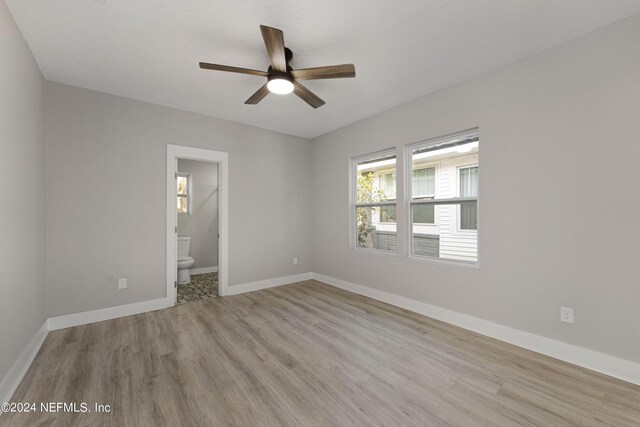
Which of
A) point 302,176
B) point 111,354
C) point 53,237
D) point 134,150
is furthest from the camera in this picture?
point 302,176

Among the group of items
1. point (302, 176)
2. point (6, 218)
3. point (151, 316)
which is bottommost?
point (151, 316)

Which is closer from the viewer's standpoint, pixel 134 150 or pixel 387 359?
pixel 387 359

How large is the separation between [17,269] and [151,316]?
1500 millimetres

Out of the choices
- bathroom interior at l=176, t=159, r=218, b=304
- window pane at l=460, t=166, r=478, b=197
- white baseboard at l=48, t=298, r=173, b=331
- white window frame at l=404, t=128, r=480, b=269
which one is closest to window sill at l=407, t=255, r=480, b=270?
white window frame at l=404, t=128, r=480, b=269

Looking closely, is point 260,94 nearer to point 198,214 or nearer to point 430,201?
point 430,201

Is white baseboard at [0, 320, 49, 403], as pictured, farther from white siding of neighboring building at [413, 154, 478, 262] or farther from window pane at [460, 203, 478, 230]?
window pane at [460, 203, 478, 230]

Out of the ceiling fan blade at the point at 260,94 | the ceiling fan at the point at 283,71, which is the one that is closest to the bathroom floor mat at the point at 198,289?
the ceiling fan blade at the point at 260,94

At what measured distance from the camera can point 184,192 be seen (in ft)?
18.7

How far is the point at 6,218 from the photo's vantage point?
72.4 inches

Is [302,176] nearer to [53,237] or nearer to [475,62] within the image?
[475,62]

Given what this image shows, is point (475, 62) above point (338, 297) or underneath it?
above

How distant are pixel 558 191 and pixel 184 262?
521 cm

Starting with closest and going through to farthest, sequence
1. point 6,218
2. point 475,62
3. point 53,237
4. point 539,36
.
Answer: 1. point 6,218
2. point 539,36
3. point 475,62
4. point 53,237

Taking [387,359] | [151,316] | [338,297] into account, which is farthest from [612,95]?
[151,316]
